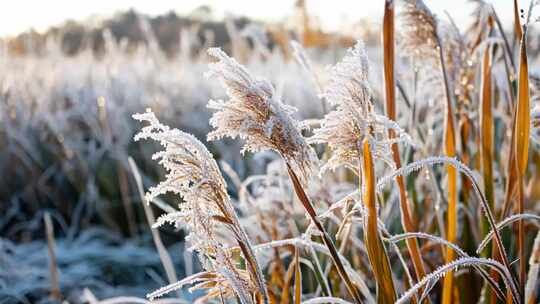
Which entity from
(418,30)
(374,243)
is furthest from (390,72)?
(374,243)

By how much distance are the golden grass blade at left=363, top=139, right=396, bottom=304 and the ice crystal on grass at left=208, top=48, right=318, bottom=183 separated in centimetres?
7

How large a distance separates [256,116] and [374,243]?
214 mm

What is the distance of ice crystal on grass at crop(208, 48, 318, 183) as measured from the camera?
643 mm

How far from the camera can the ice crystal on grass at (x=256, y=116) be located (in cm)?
64

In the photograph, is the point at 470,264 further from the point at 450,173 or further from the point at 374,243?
the point at 450,173

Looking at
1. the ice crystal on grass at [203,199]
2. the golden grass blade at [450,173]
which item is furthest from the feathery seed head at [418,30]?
the ice crystal on grass at [203,199]

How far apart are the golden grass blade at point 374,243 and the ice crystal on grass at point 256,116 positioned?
7 cm

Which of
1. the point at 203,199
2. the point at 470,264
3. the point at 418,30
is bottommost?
the point at 470,264

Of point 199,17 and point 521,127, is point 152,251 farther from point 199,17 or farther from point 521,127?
point 199,17

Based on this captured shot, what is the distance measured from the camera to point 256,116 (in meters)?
0.66

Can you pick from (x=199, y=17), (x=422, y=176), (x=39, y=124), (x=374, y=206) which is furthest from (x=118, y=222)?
(x=199, y=17)

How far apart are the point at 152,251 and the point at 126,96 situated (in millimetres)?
1552

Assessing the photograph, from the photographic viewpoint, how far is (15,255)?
7.32ft

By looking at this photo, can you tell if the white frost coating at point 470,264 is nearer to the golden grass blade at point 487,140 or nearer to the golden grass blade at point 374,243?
the golden grass blade at point 374,243
